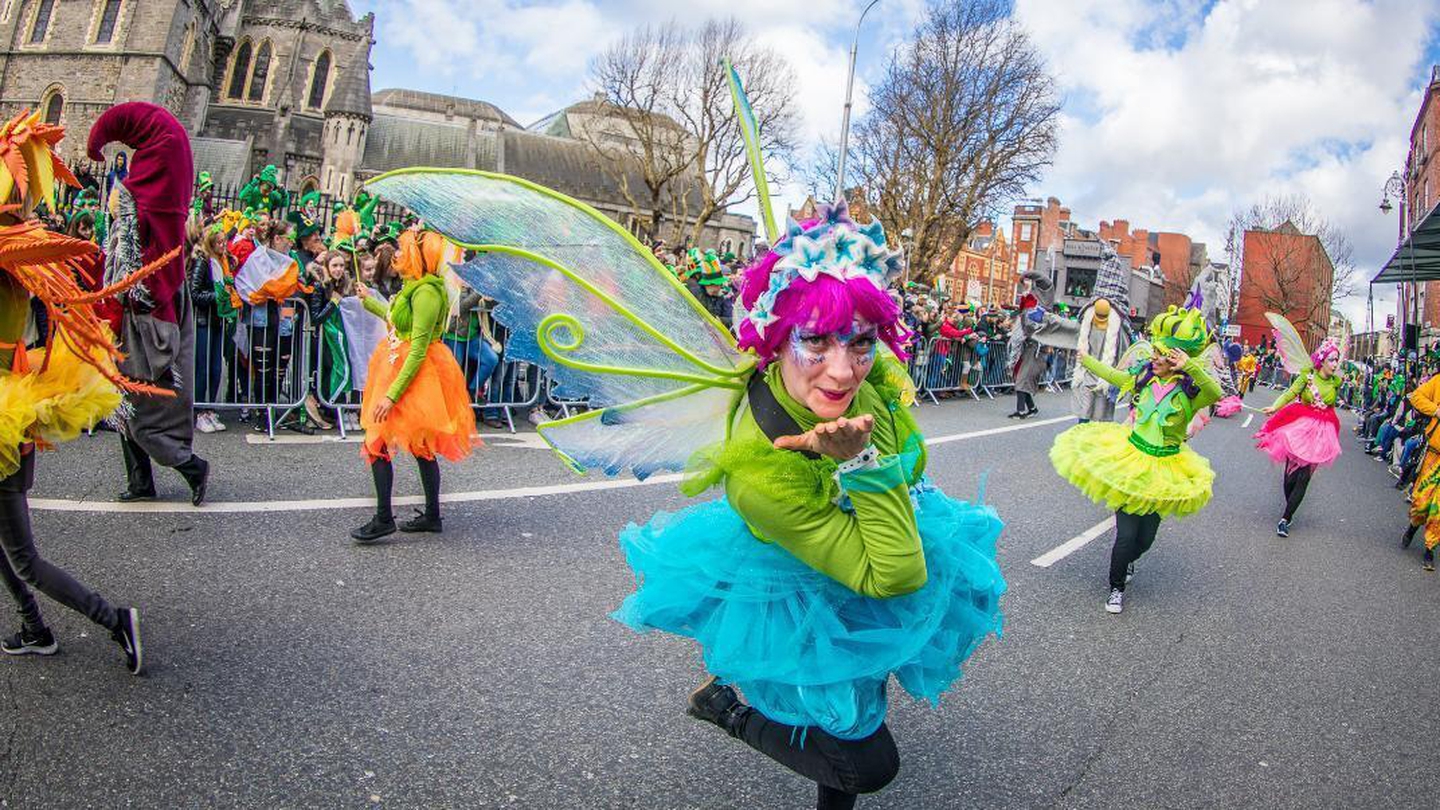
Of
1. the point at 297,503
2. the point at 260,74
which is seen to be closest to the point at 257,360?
the point at 297,503

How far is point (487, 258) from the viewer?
90.3 inches

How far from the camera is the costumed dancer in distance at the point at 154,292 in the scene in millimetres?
4852

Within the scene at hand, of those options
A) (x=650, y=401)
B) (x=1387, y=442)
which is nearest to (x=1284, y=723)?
(x=650, y=401)

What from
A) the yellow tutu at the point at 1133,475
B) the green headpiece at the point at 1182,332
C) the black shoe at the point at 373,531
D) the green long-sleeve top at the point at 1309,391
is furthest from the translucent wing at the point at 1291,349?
the black shoe at the point at 373,531

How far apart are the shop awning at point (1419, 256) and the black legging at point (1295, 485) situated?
15.2ft

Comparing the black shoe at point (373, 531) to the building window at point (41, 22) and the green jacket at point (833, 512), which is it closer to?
the green jacket at point (833, 512)

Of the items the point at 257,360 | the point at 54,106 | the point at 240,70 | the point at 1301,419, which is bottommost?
the point at 257,360

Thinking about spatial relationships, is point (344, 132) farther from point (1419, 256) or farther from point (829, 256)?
point (829, 256)

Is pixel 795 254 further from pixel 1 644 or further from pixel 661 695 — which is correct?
pixel 1 644

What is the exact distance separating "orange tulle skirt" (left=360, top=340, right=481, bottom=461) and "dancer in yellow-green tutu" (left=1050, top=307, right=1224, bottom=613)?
12.5 feet

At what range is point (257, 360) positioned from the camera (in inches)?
330

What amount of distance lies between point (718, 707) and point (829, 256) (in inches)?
53.5

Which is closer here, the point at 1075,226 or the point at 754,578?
the point at 754,578

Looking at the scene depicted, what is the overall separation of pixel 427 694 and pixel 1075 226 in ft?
308
